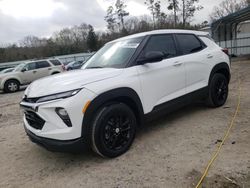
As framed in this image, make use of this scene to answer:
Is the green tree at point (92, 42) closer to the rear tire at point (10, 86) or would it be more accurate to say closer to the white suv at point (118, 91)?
the rear tire at point (10, 86)

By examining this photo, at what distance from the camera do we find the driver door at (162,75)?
11.7 ft

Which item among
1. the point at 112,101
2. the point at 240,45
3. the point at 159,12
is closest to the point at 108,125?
the point at 112,101

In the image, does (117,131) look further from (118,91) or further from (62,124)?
(62,124)

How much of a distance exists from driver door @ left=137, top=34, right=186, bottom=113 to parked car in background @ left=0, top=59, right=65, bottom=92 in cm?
1130

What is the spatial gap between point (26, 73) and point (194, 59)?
462 inches

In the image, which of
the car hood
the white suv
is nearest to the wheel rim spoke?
the white suv

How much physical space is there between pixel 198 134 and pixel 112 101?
1654 millimetres

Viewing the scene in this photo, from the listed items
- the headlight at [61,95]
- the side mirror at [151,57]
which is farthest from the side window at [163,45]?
the headlight at [61,95]

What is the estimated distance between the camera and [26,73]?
13594mm

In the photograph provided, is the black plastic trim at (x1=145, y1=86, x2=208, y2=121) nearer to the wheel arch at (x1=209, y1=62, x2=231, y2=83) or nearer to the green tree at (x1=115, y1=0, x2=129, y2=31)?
the wheel arch at (x1=209, y1=62, x2=231, y2=83)

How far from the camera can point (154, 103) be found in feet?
12.1

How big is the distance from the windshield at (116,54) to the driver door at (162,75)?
207mm

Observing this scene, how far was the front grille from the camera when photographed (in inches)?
116

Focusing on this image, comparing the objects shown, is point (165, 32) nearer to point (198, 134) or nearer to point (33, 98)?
point (198, 134)
